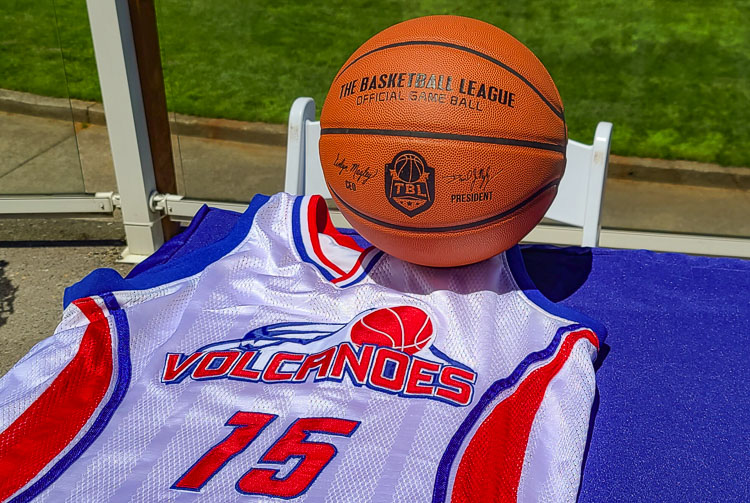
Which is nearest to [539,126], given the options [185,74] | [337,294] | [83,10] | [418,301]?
[418,301]

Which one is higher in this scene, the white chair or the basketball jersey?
the white chair

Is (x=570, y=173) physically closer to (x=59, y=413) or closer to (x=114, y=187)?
(x=59, y=413)

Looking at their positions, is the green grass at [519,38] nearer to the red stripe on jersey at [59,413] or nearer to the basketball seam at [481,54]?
the basketball seam at [481,54]

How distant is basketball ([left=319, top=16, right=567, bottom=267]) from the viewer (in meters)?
1.43

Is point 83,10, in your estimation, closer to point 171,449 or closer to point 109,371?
point 109,371

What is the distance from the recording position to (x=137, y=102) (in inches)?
112

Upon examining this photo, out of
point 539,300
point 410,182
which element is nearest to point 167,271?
point 410,182

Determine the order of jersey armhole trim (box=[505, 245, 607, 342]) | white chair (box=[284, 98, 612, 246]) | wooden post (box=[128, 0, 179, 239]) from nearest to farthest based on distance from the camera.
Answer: jersey armhole trim (box=[505, 245, 607, 342]) < white chair (box=[284, 98, 612, 246]) < wooden post (box=[128, 0, 179, 239])

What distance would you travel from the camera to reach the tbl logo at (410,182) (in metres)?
1.45

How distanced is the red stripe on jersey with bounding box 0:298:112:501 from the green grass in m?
1.82

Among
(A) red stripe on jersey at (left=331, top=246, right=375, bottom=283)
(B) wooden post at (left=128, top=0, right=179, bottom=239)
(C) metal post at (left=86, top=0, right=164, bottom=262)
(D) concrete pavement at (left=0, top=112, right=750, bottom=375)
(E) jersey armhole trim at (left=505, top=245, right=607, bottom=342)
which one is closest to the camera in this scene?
(E) jersey armhole trim at (left=505, top=245, right=607, bottom=342)
